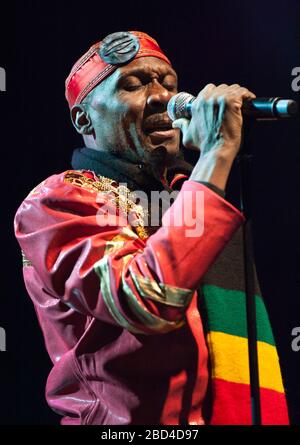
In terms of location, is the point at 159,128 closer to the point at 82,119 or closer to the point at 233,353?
the point at 82,119

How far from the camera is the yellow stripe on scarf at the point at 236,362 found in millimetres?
1843

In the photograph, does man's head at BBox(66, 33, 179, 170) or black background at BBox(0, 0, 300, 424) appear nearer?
man's head at BBox(66, 33, 179, 170)

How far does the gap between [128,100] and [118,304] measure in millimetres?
691

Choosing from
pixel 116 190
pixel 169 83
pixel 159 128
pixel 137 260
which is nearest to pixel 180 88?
pixel 169 83

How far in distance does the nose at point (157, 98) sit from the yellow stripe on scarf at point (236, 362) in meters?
0.63

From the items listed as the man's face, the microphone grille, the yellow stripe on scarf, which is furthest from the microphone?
the yellow stripe on scarf

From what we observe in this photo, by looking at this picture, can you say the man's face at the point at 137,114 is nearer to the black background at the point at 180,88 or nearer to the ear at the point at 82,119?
the ear at the point at 82,119

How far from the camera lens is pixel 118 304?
5.26 ft

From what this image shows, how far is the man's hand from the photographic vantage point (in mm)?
1641

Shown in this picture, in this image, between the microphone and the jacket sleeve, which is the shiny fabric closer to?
the jacket sleeve

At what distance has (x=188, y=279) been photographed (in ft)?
5.23

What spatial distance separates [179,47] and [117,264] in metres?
1.61

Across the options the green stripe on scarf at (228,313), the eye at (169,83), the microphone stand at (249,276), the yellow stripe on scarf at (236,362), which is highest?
the eye at (169,83)

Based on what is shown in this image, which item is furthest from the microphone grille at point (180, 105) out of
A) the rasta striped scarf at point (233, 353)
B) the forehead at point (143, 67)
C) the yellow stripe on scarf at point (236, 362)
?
the yellow stripe on scarf at point (236, 362)
